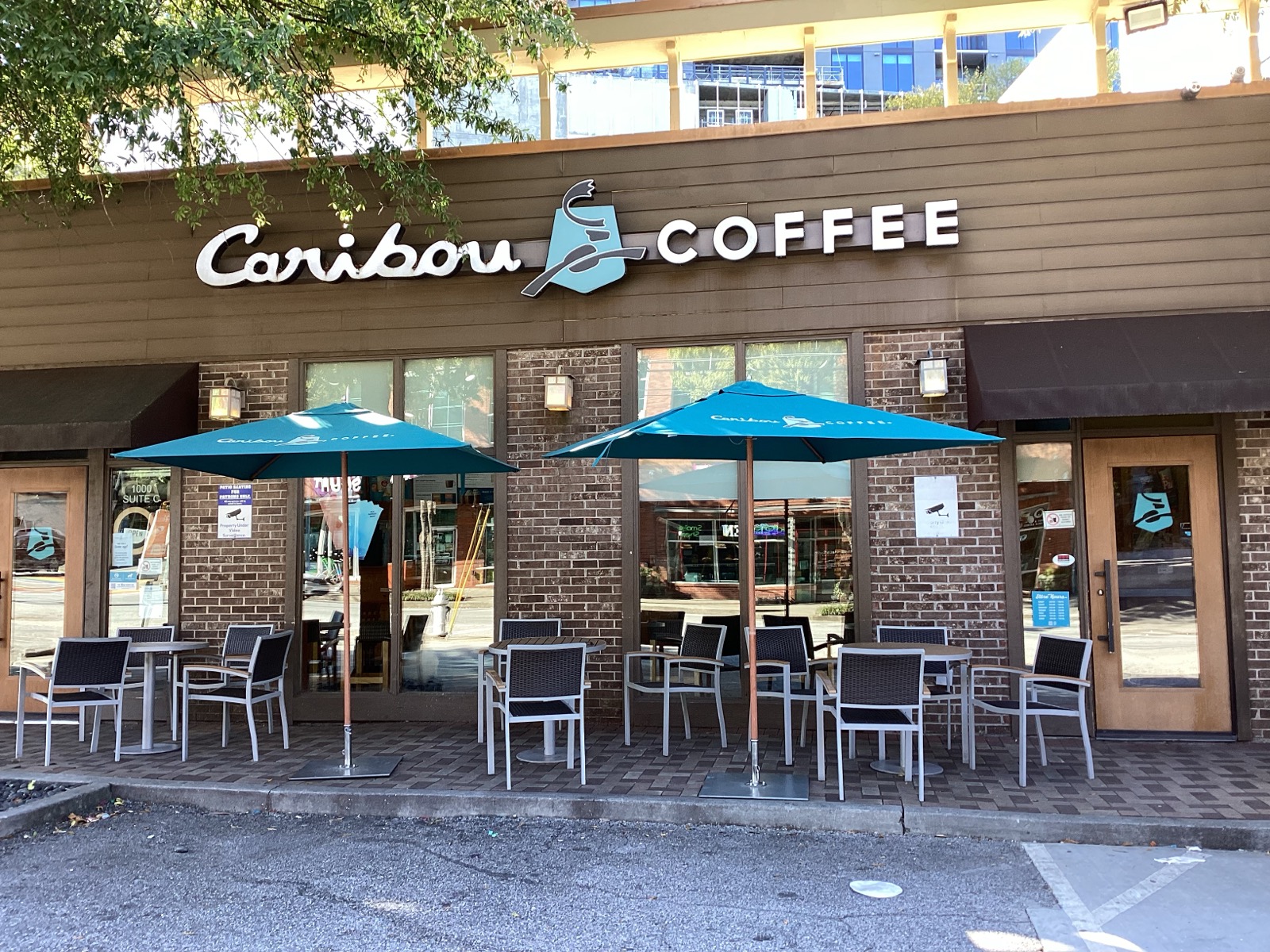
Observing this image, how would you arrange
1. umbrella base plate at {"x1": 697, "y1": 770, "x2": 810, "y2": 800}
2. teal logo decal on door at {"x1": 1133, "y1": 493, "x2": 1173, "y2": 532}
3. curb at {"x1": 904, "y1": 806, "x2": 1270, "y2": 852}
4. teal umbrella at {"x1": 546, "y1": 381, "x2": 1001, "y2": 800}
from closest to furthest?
curb at {"x1": 904, "y1": 806, "x2": 1270, "y2": 852} → teal umbrella at {"x1": 546, "y1": 381, "x2": 1001, "y2": 800} → umbrella base plate at {"x1": 697, "y1": 770, "x2": 810, "y2": 800} → teal logo decal on door at {"x1": 1133, "y1": 493, "x2": 1173, "y2": 532}

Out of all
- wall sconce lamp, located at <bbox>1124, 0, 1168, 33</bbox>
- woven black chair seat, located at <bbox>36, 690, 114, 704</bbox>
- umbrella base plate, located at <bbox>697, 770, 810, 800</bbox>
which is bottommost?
umbrella base plate, located at <bbox>697, 770, 810, 800</bbox>

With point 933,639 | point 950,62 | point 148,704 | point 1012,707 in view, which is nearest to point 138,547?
point 148,704

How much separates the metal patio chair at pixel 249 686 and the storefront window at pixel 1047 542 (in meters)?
5.37

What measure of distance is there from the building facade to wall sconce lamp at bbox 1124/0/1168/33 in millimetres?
573

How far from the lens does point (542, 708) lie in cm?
595

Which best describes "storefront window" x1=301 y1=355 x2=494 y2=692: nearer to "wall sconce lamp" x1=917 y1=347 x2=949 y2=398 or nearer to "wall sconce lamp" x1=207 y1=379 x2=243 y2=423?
"wall sconce lamp" x1=207 y1=379 x2=243 y2=423

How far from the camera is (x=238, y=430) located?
226 inches

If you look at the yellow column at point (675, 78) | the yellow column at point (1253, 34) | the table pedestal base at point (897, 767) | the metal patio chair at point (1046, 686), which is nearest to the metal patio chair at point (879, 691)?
the table pedestal base at point (897, 767)

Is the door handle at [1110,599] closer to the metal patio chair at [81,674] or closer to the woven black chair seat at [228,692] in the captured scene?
the woven black chair seat at [228,692]

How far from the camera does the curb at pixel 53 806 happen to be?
5.05 m

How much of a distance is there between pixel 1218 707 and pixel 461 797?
17.4 feet

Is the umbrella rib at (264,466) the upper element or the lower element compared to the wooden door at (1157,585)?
upper

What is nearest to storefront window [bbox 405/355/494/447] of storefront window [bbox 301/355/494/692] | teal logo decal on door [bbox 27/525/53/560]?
storefront window [bbox 301/355/494/692]

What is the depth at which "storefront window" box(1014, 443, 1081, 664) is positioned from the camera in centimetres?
699
